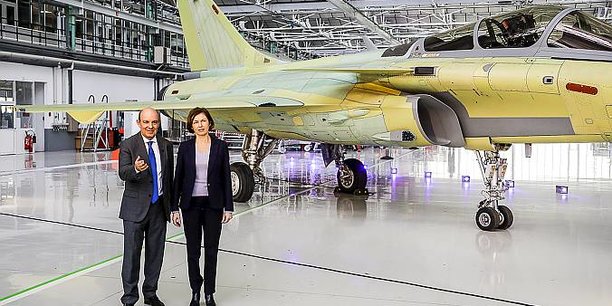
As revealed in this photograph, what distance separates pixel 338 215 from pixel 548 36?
11.3 ft

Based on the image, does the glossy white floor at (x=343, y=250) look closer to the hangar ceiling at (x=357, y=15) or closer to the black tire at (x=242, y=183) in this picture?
the black tire at (x=242, y=183)

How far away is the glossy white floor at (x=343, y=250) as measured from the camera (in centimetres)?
426

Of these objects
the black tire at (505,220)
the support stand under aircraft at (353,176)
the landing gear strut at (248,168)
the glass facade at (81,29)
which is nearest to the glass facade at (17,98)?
the glass facade at (81,29)

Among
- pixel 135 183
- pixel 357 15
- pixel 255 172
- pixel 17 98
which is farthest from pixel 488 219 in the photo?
pixel 17 98

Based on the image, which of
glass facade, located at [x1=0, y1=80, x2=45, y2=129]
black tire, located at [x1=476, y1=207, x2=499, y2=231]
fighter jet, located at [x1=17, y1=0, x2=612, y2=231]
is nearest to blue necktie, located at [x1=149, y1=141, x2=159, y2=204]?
fighter jet, located at [x1=17, y1=0, x2=612, y2=231]

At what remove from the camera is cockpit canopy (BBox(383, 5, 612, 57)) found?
605cm

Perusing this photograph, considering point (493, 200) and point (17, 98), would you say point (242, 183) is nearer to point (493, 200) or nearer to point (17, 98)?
point (493, 200)

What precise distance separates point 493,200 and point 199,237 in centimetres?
408

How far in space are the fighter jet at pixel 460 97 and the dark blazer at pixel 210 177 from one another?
3265mm

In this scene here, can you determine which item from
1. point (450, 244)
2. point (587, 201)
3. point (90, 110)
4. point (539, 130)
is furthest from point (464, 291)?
point (587, 201)

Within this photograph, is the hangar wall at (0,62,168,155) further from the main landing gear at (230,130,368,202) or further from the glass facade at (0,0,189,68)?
the main landing gear at (230,130,368,202)

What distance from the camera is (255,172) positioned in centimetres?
959

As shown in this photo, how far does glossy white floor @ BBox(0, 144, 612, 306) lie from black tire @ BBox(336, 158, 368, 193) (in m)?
0.34

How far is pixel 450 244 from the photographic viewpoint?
→ 6.06 meters
